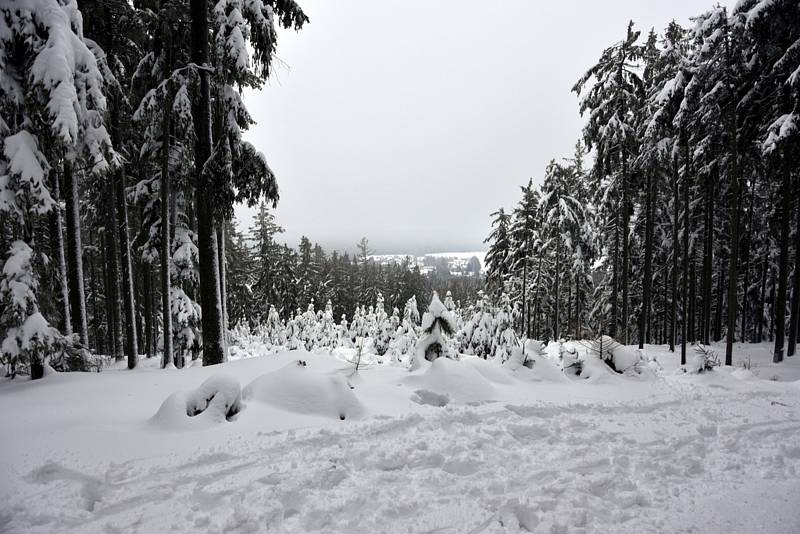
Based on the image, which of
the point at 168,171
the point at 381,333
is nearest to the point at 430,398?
Answer: the point at 168,171

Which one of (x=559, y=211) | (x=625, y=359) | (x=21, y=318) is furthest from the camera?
(x=559, y=211)

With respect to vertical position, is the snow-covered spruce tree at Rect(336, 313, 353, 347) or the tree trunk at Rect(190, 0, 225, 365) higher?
the tree trunk at Rect(190, 0, 225, 365)

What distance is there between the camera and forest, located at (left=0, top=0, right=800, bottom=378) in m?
5.47

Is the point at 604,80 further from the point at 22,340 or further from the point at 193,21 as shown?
the point at 22,340

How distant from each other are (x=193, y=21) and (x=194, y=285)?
8.09m

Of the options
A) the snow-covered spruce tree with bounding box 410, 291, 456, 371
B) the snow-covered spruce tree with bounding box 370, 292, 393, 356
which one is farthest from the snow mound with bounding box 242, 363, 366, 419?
the snow-covered spruce tree with bounding box 370, 292, 393, 356

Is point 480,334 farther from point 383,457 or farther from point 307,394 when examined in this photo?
point 383,457

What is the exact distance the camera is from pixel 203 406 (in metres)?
4.66

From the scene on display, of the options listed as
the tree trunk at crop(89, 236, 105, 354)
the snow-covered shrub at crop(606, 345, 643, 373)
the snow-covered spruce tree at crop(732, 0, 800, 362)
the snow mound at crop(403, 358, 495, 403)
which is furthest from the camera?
the tree trunk at crop(89, 236, 105, 354)

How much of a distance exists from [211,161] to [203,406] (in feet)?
15.7

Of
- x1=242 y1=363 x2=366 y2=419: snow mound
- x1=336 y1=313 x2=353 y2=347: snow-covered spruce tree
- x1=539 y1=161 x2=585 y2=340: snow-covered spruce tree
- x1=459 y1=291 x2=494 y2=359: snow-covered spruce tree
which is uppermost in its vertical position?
x1=539 y1=161 x2=585 y2=340: snow-covered spruce tree

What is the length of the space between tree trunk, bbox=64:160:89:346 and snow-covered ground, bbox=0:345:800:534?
3.03 m

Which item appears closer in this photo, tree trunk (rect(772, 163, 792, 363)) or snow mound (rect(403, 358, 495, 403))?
snow mound (rect(403, 358, 495, 403))

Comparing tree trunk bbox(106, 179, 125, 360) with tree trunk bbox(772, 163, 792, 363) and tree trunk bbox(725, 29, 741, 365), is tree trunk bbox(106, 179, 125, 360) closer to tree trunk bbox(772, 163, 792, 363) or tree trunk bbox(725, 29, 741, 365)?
tree trunk bbox(725, 29, 741, 365)
